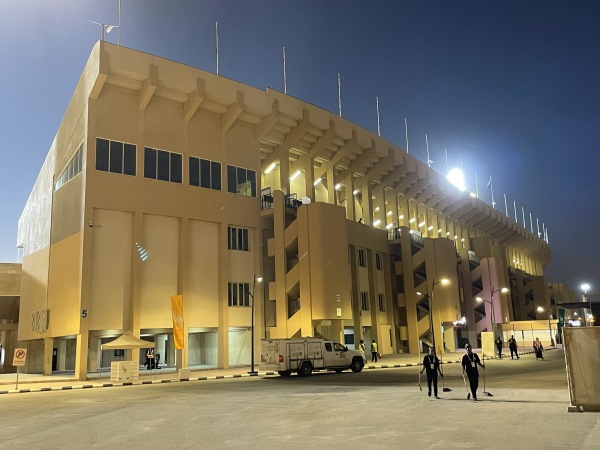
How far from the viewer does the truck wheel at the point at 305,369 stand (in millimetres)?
30797

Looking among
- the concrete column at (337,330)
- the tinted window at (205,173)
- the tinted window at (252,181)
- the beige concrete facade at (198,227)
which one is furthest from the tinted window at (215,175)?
the concrete column at (337,330)

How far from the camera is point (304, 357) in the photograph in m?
31.0

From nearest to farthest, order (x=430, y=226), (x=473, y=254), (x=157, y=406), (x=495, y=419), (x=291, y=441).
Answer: (x=291, y=441)
(x=495, y=419)
(x=157, y=406)
(x=430, y=226)
(x=473, y=254)

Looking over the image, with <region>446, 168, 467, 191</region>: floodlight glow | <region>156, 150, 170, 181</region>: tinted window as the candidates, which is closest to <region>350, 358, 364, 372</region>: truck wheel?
<region>156, 150, 170, 181</region>: tinted window

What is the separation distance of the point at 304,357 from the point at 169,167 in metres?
17.5

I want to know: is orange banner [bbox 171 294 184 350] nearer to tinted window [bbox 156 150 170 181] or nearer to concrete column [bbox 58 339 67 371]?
tinted window [bbox 156 150 170 181]

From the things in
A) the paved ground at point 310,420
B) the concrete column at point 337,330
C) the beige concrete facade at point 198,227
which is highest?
the beige concrete facade at point 198,227

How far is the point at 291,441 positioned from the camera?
10.6m

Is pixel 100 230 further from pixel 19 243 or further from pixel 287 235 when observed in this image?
pixel 19 243

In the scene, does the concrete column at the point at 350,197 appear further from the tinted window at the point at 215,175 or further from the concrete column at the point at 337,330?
the tinted window at the point at 215,175

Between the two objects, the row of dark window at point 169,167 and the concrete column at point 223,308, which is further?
the concrete column at point 223,308

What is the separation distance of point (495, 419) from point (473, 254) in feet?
230

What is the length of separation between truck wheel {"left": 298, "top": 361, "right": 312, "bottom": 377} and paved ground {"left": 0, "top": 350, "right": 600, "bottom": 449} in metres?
9.60

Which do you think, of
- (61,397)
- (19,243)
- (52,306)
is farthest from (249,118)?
(19,243)
